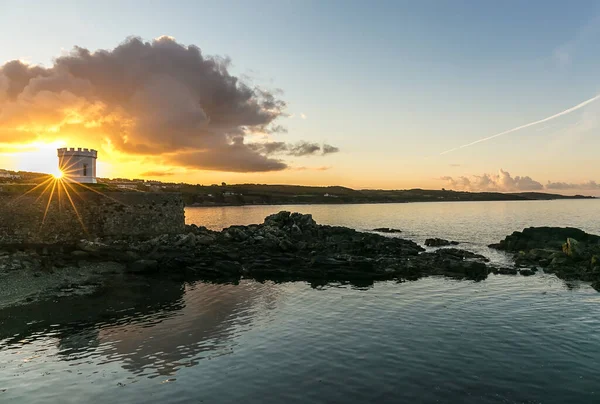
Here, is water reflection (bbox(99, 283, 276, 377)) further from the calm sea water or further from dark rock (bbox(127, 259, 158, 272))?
dark rock (bbox(127, 259, 158, 272))

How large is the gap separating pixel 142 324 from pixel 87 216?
84.8 feet

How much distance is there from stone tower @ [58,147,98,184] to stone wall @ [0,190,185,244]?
19.6 ft

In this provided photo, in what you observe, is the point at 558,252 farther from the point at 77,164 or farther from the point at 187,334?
the point at 77,164

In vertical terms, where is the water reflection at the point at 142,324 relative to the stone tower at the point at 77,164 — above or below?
below

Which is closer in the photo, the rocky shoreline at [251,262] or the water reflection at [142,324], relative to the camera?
the water reflection at [142,324]

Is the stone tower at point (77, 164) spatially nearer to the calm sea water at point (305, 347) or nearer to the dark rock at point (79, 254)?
the dark rock at point (79, 254)

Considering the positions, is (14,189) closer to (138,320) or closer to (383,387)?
(138,320)

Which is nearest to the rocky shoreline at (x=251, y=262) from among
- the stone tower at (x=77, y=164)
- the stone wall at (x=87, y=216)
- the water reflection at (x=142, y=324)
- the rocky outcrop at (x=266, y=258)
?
the rocky outcrop at (x=266, y=258)

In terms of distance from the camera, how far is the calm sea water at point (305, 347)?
12.9 metres

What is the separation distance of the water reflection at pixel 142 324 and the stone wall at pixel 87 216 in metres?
15.1

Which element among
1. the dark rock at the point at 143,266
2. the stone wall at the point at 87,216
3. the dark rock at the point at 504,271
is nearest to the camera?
the dark rock at the point at 143,266

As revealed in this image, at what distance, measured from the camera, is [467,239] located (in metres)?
63.0

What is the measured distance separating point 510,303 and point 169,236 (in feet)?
110

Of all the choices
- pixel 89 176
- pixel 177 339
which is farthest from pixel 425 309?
pixel 89 176
